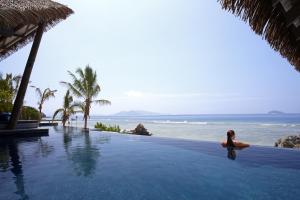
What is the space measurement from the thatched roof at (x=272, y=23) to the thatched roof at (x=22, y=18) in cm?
761

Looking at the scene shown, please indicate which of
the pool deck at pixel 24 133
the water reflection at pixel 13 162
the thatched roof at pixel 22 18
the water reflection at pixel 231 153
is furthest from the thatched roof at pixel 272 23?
the pool deck at pixel 24 133

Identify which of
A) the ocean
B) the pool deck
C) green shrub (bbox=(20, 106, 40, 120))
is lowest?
the ocean

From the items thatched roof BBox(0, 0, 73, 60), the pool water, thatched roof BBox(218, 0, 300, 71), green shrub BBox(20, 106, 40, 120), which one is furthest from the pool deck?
thatched roof BBox(218, 0, 300, 71)

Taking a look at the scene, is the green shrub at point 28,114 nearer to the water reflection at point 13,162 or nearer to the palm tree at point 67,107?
the palm tree at point 67,107

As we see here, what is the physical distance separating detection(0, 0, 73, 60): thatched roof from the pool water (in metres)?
4.81

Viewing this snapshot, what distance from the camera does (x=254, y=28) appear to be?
2.76 metres

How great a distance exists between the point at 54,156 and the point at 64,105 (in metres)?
15.8

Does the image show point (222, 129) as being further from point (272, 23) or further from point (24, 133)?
point (272, 23)

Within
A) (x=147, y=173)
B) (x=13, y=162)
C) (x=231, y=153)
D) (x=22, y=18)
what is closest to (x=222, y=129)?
(x=231, y=153)

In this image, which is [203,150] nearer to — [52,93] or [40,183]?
[40,183]

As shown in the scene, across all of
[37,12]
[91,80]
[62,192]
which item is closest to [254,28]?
[62,192]

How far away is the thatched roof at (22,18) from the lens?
8539 mm

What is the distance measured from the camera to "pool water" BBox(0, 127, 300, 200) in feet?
18.1

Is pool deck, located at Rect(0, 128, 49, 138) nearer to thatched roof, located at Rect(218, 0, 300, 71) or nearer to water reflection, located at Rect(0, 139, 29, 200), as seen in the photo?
water reflection, located at Rect(0, 139, 29, 200)
